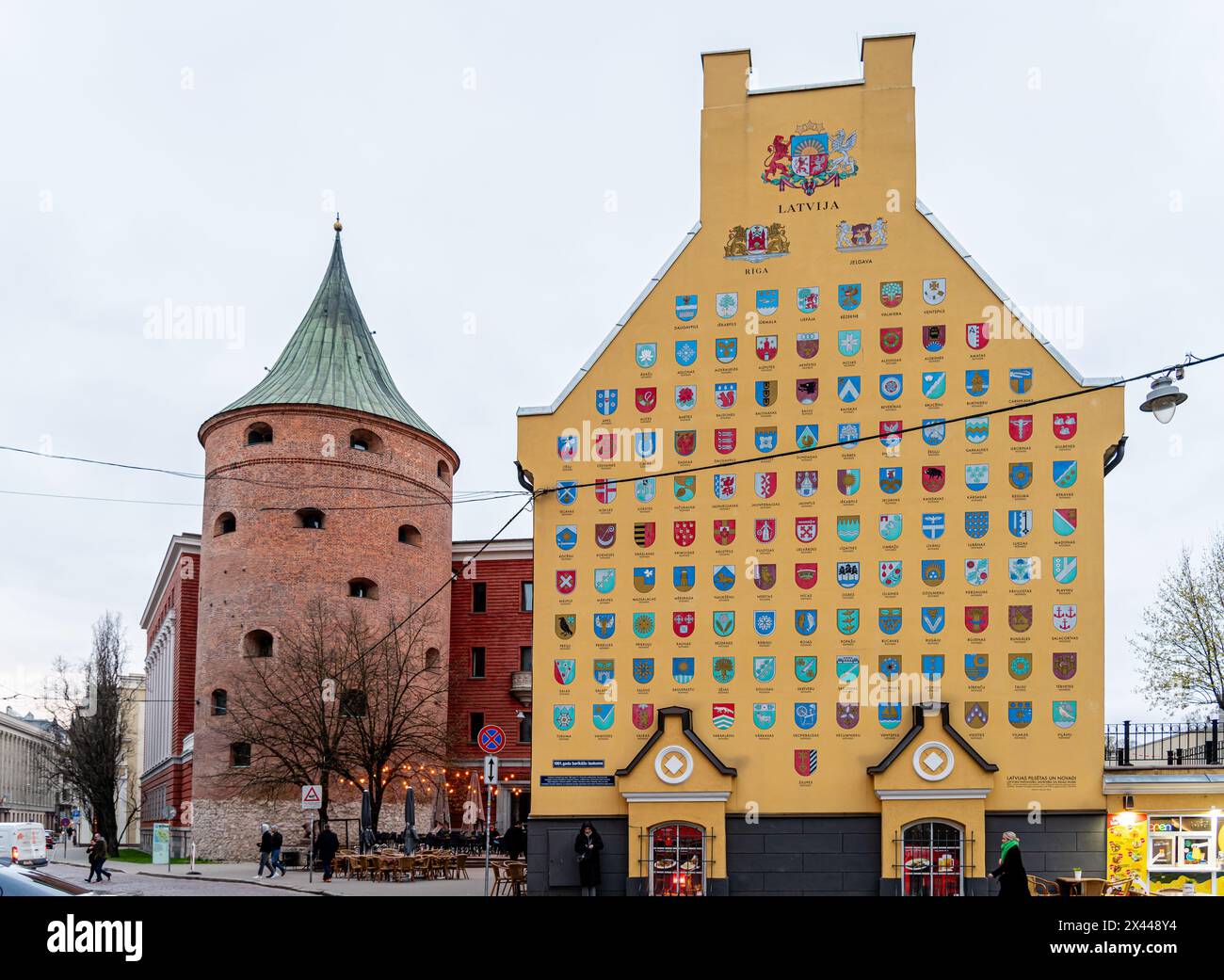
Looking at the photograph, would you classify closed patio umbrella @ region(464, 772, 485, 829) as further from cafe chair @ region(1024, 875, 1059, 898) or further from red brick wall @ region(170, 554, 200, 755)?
cafe chair @ region(1024, 875, 1059, 898)

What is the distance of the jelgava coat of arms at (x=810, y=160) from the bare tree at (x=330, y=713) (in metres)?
25.1

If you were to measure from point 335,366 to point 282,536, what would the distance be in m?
8.34

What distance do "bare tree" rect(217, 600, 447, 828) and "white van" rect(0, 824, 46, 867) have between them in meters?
8.41

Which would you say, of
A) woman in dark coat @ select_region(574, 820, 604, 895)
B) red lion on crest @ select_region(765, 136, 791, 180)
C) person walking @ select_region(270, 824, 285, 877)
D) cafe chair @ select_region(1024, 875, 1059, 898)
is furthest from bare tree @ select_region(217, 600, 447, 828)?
cafe chair @ select_region(1024, 875, 1059, 898)

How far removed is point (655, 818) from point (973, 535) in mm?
8700

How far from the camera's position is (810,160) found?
28234mm

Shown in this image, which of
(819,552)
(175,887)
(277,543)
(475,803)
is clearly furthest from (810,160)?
(475,803)

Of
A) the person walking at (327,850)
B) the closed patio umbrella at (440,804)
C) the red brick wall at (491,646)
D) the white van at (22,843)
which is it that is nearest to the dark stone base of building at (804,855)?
the person walking at (327,850)

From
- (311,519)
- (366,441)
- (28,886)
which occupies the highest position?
(366,441)

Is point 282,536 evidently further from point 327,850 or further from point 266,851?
point 327,850

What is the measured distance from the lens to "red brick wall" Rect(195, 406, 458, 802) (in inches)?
2057

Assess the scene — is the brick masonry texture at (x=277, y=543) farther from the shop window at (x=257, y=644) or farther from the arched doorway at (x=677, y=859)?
the arched doorway at (x=677, y=859)
